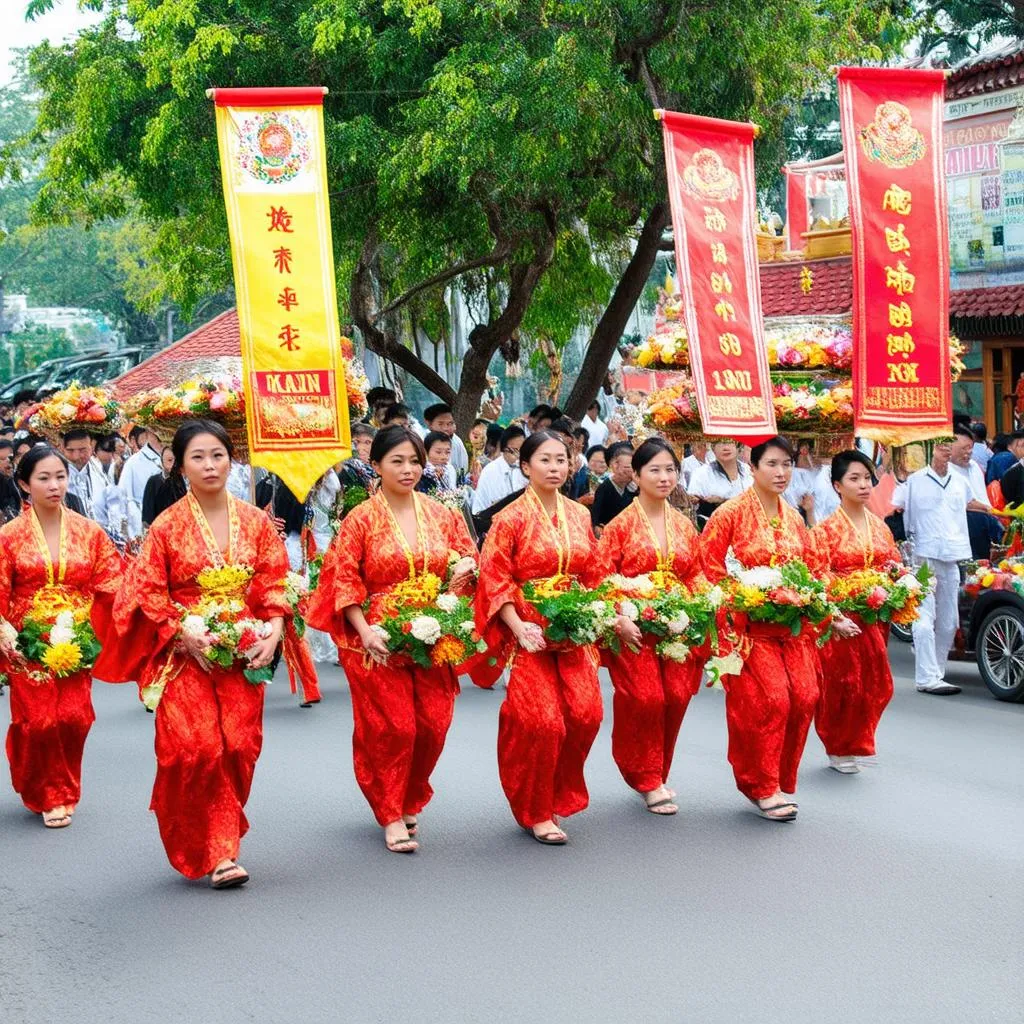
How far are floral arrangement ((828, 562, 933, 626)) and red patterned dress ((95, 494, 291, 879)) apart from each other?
2.95 meters

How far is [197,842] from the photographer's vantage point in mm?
6625

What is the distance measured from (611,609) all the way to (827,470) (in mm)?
7652

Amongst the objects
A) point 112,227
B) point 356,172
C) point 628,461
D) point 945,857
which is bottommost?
point 945,857

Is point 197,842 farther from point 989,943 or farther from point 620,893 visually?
point 989,943

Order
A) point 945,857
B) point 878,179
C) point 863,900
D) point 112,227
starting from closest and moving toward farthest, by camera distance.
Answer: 1. point 863,900
2. point 945,857
3. point 878,179
4. point 112,227

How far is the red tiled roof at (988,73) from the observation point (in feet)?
74.5

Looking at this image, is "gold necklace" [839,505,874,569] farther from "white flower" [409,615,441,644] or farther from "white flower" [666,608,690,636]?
"white flower" [409,615,441,644]

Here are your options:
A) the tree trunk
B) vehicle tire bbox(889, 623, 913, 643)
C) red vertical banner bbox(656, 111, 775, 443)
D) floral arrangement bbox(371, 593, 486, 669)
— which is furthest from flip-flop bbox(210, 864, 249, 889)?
the tree trunk

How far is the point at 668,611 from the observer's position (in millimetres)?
7543

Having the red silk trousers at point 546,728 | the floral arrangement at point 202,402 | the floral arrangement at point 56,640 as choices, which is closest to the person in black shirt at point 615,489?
the floral arrangement at point 202,402

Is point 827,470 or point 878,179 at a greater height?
point 878,179

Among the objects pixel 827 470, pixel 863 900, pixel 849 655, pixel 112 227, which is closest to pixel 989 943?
pixel 863 900

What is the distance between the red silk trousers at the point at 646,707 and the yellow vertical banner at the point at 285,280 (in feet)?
8.27

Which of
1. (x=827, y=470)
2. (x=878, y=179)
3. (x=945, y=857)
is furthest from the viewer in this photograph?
(x=827, y=470)
